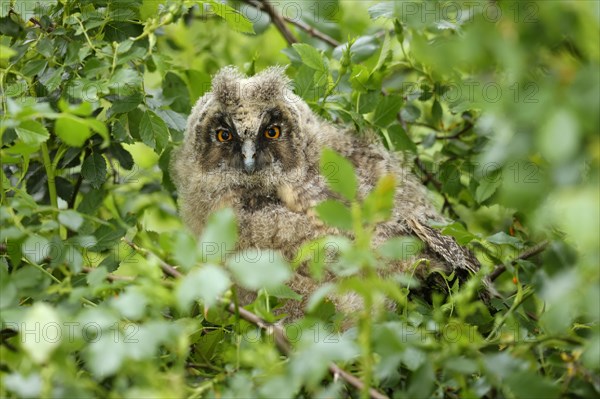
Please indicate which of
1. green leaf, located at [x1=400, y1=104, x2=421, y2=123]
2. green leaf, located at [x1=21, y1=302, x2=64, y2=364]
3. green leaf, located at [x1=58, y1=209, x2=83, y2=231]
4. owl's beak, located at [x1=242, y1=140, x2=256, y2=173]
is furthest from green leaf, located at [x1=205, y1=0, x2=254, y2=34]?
green leaf, located at [x1=21, y1=302, x2=64, y2=364]

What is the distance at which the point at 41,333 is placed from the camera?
1.37 meters

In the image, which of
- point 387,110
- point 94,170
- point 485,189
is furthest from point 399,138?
point 94,170

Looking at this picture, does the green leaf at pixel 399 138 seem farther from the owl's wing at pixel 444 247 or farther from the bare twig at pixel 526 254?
the bare twig at pixel 526 254

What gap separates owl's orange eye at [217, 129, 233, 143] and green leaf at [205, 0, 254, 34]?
663mm

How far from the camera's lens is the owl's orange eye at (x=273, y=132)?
3.26 m

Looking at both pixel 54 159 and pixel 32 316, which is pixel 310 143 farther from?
pixel 32 316

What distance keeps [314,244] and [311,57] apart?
55.5 inches

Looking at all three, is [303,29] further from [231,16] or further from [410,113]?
[231,16]

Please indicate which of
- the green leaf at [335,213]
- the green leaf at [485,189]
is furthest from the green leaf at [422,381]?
the green leaf at [485,189]

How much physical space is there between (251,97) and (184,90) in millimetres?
289

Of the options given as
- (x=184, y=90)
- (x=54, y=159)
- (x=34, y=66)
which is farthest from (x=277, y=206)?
(x=34, y=66)

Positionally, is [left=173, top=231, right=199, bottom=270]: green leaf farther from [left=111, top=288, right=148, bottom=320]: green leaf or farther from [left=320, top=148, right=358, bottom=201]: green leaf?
[left=320, top=148, right=358, bottom=201]: green leaf

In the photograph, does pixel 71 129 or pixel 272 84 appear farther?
pixel 272 84

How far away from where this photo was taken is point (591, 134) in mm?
1235
